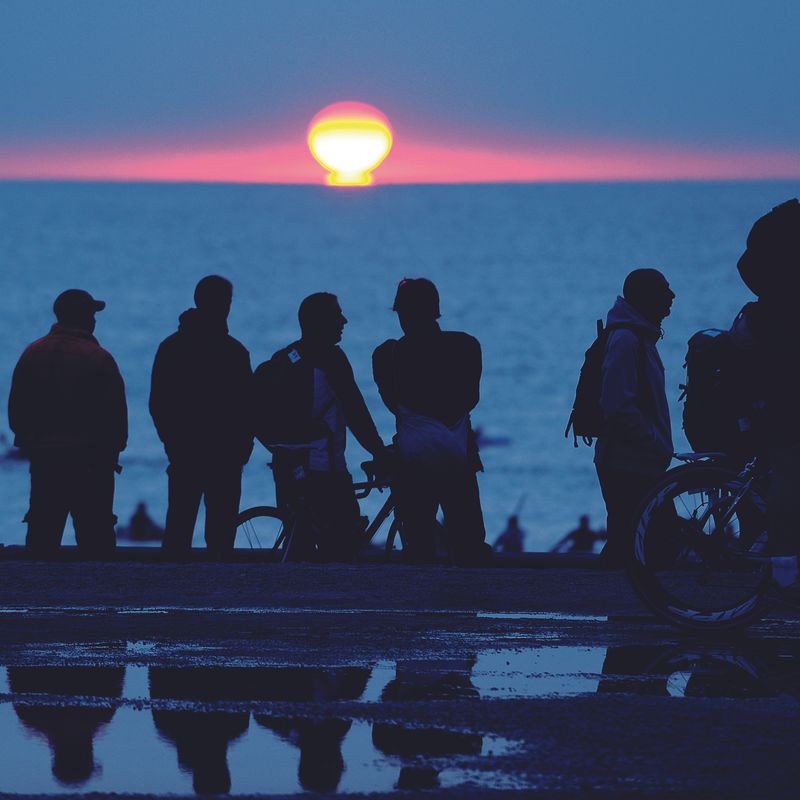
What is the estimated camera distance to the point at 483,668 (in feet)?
25.9

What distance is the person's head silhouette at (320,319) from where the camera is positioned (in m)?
11.7

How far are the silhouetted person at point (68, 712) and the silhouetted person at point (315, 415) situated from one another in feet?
13.6

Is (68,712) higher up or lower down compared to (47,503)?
lower down

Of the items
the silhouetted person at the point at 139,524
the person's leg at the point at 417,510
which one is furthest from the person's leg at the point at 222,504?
the silhouetted person at the point at 139,524

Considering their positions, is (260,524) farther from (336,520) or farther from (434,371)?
(434,371)

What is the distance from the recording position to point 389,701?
7023 mm

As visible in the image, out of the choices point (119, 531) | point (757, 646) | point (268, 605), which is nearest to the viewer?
point (757, 646)

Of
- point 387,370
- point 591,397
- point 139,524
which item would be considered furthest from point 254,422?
point 139,524

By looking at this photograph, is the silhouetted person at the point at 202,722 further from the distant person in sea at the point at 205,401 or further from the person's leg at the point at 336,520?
the distant person in sea at the point at 205,401

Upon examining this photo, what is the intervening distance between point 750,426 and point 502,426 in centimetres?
8784

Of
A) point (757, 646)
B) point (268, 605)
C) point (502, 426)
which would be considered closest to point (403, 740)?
point (757, 646)

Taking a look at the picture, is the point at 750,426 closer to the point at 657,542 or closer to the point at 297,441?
the point at 657,542

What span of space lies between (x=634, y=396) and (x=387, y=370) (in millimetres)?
1390

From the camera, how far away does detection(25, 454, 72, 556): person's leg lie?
41.6ft
